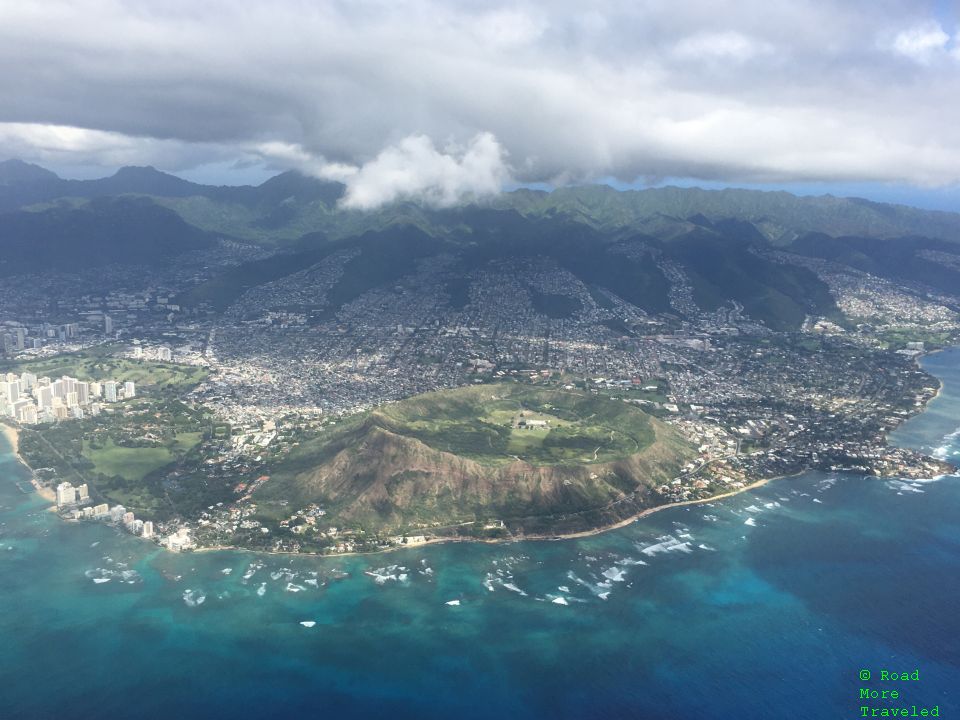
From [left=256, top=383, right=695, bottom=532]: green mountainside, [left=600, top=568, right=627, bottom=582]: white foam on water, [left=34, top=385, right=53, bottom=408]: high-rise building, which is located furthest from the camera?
[left=34, top=385, right=53, bottom=408]: high-rise building

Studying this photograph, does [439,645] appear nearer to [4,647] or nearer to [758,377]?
[4,647]

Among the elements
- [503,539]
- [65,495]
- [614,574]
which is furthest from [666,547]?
[65,495]

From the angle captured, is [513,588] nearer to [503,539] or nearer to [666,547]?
[503,539]

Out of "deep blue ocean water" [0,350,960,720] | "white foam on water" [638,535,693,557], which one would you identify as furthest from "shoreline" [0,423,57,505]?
"white foam on water" [638,535,693,557]

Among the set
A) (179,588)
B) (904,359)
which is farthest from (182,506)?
(904,359)

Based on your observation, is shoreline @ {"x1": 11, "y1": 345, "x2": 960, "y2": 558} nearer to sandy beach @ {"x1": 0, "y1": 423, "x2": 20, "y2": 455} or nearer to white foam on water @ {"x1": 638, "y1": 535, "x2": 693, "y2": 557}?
sandy beach @ {"x1": 0, "y1": 423, "x2": 20, "y2": 455}

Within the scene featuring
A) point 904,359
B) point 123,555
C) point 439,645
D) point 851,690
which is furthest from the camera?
point 904,359
